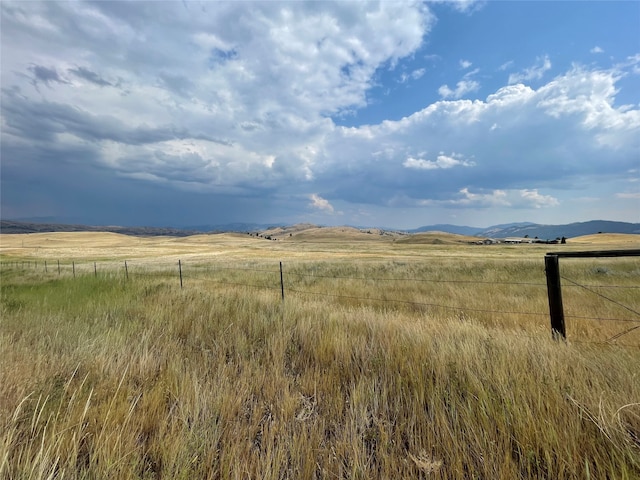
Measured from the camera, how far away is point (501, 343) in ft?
13.1

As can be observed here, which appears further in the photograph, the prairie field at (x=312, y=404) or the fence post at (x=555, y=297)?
the fence post at (x=555, y=297)

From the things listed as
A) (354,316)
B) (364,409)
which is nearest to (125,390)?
(364,409)

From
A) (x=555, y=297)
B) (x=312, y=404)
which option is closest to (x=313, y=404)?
(x=312, y=404)

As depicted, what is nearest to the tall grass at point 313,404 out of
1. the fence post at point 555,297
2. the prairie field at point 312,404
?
the prairie field at point 312,404

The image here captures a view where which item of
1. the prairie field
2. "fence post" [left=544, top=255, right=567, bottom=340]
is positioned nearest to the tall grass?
the prairie field

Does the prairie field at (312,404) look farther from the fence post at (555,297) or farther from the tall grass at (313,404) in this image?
the fence post at (555,297)

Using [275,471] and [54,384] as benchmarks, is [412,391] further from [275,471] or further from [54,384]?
[54,384]

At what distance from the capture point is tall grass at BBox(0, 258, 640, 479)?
6.65 feet

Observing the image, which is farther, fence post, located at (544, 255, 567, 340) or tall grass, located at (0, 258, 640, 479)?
fence post, located at (544, 255, 567, 340)

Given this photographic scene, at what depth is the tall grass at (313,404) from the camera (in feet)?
6.65

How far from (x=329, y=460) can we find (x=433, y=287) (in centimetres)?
1112

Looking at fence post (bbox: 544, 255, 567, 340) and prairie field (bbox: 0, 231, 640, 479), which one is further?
fence post (bbox: 544, 255, 567, 340)

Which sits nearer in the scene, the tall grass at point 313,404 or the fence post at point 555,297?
the tall grass at point 313,404

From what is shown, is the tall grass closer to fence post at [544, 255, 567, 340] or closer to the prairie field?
the prairie field
